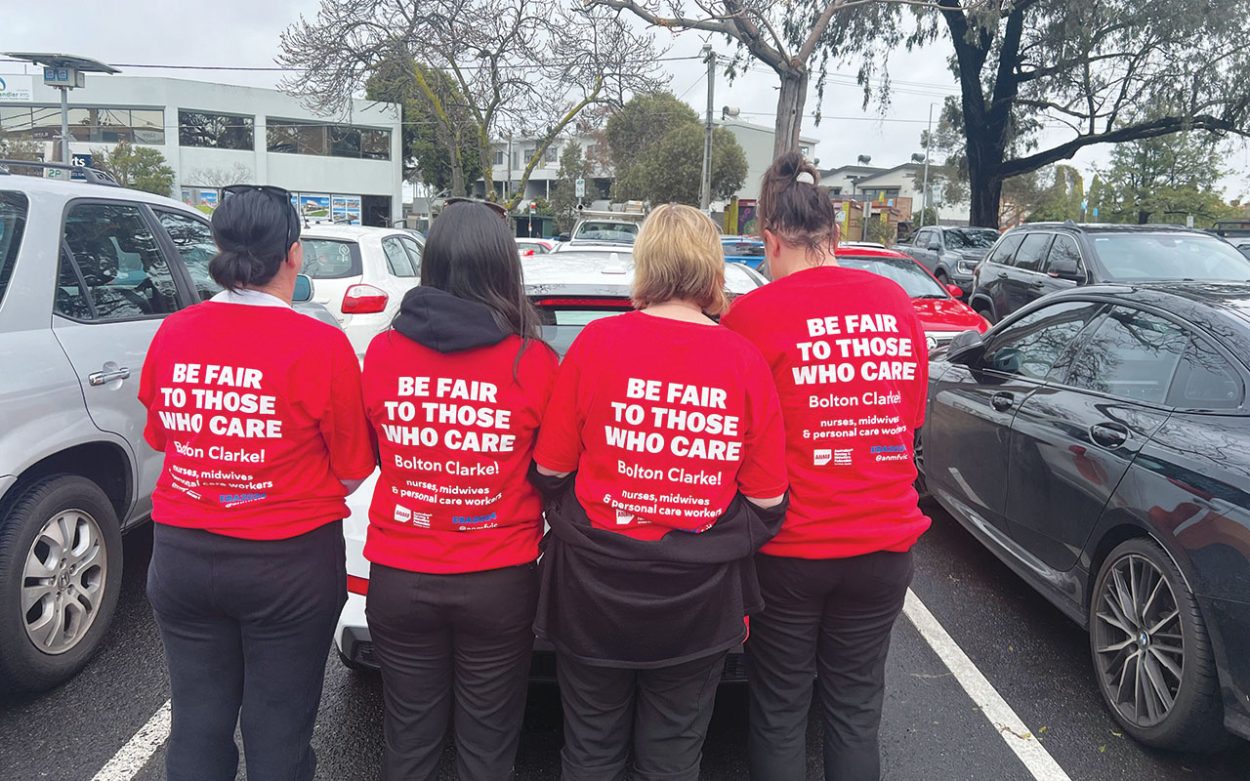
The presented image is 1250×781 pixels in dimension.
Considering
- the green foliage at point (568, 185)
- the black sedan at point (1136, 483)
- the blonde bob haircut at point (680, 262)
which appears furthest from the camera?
the green foliage at point (568, 185)

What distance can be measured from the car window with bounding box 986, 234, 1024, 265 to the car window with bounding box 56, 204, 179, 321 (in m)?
10.1

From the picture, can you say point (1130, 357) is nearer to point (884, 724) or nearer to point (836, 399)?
point (884, 724)

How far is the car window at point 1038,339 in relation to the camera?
414 centimetres

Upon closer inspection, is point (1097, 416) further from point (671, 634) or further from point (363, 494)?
point (363, 494)

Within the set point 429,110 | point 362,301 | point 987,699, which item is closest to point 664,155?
point 429,110

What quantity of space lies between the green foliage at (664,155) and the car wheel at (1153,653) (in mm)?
40300


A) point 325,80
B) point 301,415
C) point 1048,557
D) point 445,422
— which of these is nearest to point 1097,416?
point 1048,557

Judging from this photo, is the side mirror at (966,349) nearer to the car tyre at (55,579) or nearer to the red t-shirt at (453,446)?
the red t-shirt at (453,446)

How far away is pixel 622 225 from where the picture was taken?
60.3 ft

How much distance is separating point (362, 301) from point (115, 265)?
4.54m

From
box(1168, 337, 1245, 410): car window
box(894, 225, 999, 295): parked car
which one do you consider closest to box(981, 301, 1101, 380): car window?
box(1168, 337, 1245, 410): car window

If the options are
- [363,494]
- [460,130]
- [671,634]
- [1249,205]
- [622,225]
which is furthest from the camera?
[1249,205]

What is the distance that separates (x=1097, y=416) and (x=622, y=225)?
50.8 feet

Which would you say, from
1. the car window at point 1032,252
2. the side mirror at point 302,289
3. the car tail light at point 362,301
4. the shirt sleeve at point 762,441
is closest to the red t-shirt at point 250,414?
the shirt sleeve at point 762,441
